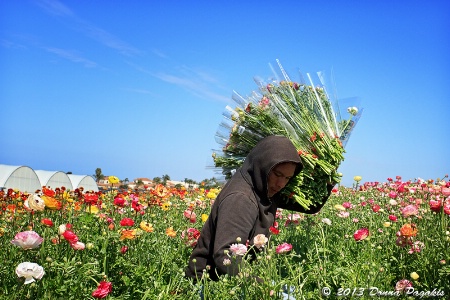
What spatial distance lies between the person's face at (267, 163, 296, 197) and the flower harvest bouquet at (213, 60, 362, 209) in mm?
441

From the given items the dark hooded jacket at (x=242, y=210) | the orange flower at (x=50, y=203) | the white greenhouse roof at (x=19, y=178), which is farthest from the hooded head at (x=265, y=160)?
the white greenhouse roof at (x=19, y=178)

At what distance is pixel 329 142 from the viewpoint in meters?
3.79

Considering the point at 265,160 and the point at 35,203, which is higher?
the point at 265,160

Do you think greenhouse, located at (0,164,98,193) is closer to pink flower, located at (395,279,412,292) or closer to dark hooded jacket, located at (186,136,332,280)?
dark hooded jacket, located at (186,136,332,280)

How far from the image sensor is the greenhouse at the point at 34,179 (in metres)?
A: 18.4

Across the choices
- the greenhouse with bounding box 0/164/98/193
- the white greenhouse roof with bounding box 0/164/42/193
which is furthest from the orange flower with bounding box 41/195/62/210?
the white greenhouse roof with bounding box 0/164/42/193

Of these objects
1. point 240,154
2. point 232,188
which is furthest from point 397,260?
point 240,154

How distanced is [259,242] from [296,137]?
57.9 inches

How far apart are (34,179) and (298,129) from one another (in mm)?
18422

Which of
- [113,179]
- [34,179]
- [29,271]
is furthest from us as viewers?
[34,179]

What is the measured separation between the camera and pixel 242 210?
303 cm

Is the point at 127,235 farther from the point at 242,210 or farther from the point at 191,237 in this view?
the point at 191,237

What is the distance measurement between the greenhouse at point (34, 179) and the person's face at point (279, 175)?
13.7 metres

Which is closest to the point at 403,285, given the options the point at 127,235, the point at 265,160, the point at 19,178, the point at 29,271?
the point at 265,160
